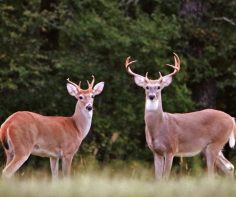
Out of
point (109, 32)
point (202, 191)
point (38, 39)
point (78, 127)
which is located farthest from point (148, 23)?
point (202, 191)

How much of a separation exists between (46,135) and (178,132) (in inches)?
71.3

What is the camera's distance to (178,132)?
542 inches

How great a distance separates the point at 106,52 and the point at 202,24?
7.93ft

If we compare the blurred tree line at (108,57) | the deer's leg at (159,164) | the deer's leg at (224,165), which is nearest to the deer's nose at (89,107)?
the deer's leg at (159,164)

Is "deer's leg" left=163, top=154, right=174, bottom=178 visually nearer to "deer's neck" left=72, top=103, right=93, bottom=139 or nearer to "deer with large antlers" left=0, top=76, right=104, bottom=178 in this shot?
"deer with large antlers" left=0, top=76, right=104, bottom=178

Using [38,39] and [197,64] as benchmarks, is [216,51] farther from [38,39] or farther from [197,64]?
[38,39]

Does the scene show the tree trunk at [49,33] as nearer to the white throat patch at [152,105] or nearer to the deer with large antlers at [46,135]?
the deer with large antlers at [46,135]

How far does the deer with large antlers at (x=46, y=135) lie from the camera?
523 inches

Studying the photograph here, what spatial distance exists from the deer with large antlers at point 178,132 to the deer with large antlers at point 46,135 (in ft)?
3.74

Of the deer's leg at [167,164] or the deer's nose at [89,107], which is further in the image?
the deer's nose at [89,107]

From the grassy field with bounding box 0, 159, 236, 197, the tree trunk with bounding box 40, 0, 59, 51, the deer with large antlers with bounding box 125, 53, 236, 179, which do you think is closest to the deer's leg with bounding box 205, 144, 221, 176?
the deer with large antlers with bounding box 125, 53, 236, 179

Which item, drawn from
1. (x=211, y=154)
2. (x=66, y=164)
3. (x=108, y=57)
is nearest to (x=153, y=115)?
(x=211, y=154)

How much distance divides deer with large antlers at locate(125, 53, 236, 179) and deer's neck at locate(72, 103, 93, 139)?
3.54 ft

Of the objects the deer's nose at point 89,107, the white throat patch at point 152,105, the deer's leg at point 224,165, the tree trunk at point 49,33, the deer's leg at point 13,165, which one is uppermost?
the tree trunk at point 49,33
